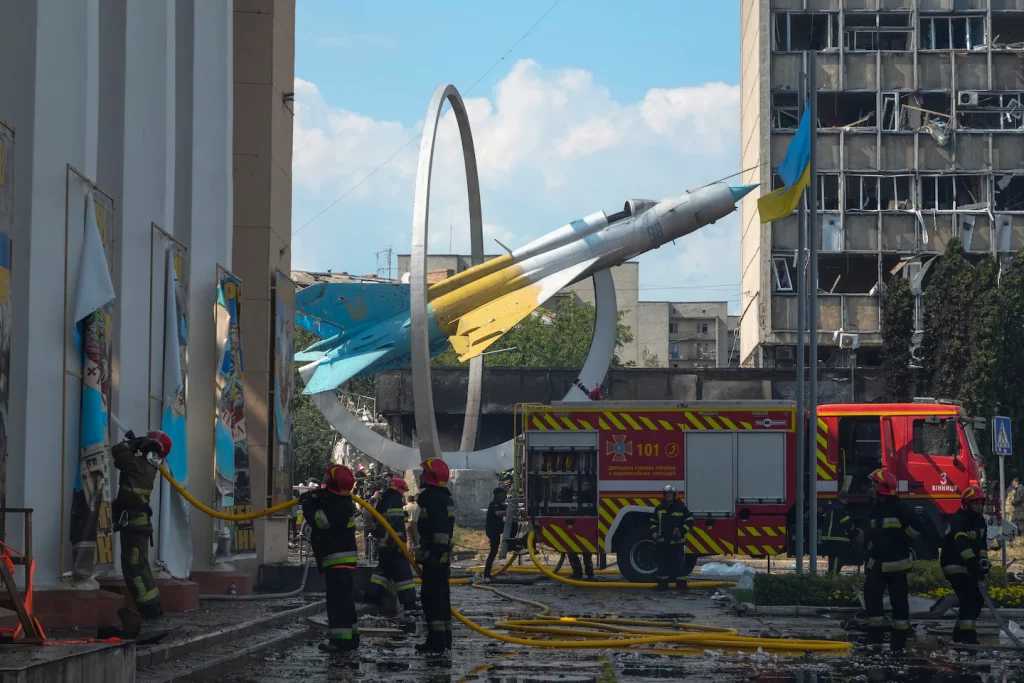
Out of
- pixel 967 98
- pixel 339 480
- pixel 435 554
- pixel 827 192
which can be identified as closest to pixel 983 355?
pixel 827 192

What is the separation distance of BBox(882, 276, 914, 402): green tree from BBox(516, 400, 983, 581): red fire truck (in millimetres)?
21853

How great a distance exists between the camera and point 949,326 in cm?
4091

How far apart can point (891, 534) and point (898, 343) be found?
1261 inches

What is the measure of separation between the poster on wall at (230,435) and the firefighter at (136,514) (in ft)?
18.1

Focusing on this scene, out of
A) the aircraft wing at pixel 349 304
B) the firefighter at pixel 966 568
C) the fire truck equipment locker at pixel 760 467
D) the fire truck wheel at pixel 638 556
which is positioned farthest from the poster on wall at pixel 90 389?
the aircraft wing at pixel 349 304

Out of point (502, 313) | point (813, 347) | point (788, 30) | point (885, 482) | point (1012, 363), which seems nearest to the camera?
point (885, 482)

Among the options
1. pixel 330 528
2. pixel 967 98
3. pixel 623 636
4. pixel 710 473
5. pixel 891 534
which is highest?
pixel 967 98

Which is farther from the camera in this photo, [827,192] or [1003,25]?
[1003,25]

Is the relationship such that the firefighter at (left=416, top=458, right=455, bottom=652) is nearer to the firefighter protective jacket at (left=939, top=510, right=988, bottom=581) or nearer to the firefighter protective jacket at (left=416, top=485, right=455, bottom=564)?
the firefighter protective jacket at (left=416, top=485, right=455, bottom=564)

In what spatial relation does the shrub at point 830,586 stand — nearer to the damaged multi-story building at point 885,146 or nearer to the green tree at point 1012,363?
the green tree at point 1012,363

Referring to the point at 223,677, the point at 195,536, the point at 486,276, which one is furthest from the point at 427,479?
the point at 486,276

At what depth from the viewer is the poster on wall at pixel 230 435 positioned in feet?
58.4

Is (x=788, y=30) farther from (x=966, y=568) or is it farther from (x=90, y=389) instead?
(x=90, y=389)

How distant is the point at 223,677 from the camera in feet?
32.6
